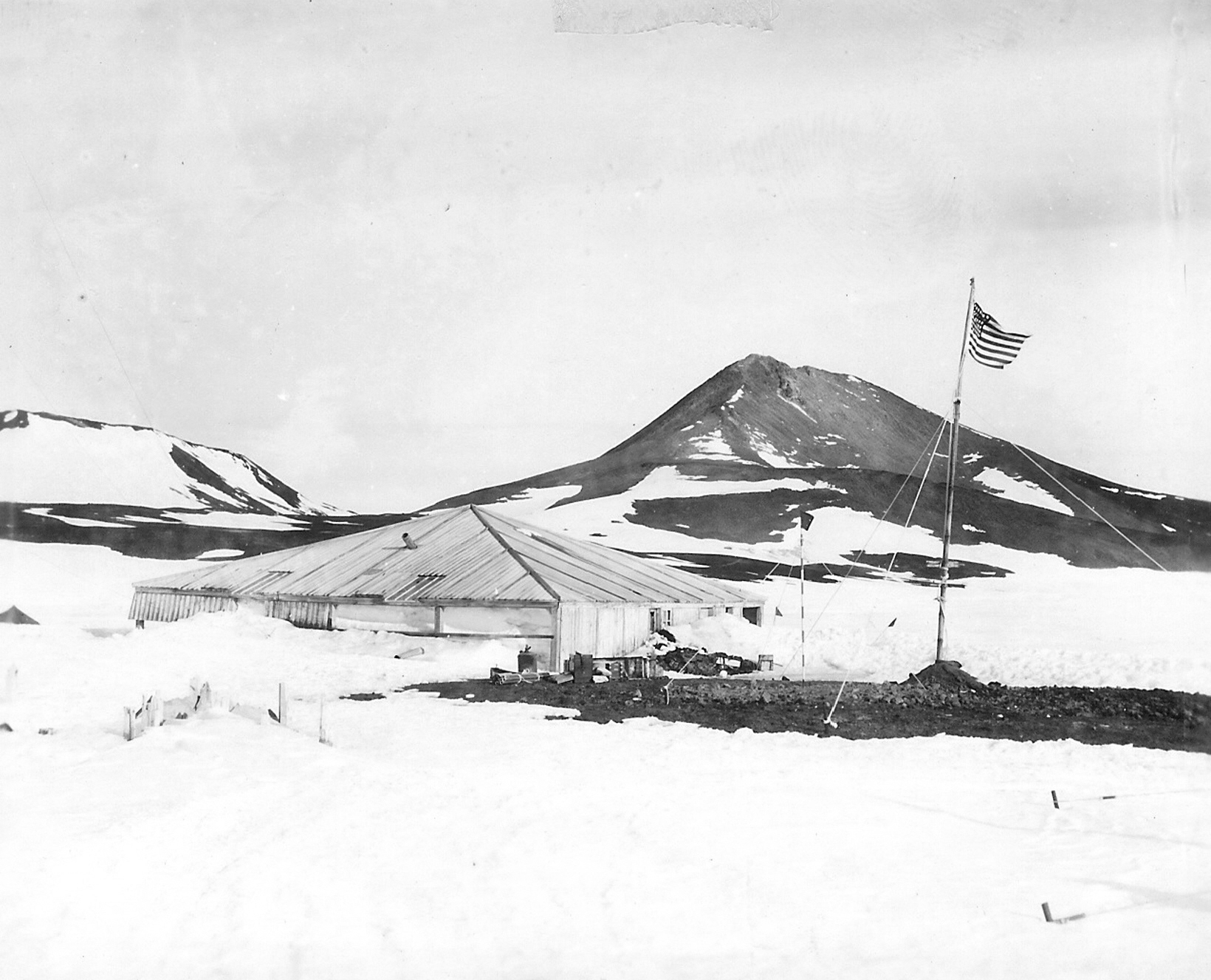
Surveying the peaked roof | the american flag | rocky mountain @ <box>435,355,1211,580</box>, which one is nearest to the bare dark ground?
the peaked roof

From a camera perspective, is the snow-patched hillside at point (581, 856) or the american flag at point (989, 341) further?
the american flag at point (989, 341)

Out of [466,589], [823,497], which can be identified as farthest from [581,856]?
[823,497]

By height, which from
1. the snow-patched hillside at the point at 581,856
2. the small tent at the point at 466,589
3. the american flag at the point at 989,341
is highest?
the american flag at the point at 989,341

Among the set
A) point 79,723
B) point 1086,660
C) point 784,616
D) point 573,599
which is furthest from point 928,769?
point 784,616

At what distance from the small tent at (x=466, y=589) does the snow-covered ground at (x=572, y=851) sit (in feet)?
28.3

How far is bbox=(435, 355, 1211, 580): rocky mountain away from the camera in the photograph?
272 ft

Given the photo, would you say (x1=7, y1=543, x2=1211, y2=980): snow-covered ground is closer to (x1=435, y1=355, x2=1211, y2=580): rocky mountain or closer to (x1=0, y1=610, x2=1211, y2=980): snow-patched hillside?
(x1=0, y1=610, x2=1211, y2=980): snow-patched hillside

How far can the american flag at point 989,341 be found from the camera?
17.9m

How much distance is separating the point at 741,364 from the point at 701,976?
565 feet

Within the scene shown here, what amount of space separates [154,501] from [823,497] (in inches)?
2470

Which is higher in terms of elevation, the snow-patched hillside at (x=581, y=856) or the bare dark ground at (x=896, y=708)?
the bare dark ground at (x=896, y=708)

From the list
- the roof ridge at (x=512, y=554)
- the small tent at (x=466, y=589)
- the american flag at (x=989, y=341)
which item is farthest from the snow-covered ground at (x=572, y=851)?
the small tent at (x=466, y=589)

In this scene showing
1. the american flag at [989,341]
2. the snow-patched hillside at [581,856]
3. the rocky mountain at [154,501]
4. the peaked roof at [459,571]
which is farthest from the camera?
the rocky mountain at [154,501]

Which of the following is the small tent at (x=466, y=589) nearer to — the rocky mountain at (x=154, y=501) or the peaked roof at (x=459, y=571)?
the peaked roof at (x=459, y=571)
